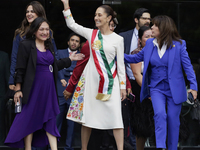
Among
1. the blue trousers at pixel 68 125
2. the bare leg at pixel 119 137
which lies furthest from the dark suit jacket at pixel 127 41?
the bare leg at pixel 119 137

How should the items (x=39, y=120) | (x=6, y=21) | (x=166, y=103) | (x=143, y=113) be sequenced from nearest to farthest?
(x=39, y=120), (x=166, y=103), (x=143, y=113), (x=6, y=21)

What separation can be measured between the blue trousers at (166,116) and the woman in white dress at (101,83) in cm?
49

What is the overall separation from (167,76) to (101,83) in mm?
893

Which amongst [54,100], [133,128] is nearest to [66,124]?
[133,128]

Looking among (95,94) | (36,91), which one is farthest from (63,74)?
(36,91)

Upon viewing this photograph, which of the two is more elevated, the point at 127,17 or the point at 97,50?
the point at 127,17

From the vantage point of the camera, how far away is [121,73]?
6324mm

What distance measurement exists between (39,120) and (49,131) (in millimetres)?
198

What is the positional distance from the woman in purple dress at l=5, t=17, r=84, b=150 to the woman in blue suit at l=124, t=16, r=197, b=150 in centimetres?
134

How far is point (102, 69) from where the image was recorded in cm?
623

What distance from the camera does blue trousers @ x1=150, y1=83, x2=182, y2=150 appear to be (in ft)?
19.9

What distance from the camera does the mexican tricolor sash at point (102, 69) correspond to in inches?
244

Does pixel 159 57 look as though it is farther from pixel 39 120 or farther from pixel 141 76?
pixel 39 120

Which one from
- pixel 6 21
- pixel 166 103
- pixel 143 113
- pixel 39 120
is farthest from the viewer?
pixel 6 21
